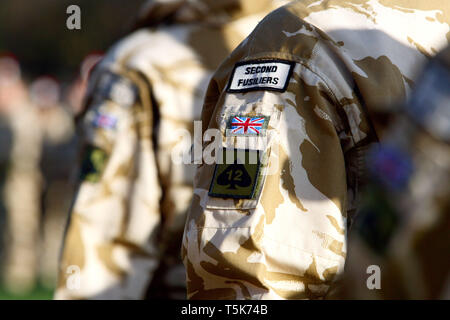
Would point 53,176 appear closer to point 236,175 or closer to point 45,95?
point 45,95

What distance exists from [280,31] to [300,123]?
0.20 m

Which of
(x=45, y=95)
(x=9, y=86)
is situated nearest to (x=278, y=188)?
(x=9, y=86)

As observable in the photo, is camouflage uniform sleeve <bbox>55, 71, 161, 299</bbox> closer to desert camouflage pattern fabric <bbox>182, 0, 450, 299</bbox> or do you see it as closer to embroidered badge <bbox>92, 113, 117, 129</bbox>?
embroidered badge <bbox>92, 113, 117, 129</bbox>

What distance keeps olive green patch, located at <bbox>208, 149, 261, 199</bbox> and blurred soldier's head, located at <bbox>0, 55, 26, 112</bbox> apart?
6478 millimetres

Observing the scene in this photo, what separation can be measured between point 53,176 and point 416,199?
7.16 m

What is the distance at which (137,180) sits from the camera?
99.7 inches

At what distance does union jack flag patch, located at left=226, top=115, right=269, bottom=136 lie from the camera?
1472 mm

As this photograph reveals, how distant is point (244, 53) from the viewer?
1.60 metres

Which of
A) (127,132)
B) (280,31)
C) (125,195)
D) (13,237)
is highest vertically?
(280,31)

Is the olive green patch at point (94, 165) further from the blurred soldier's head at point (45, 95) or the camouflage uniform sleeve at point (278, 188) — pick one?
the blurred soldier's head at point (45, 95)

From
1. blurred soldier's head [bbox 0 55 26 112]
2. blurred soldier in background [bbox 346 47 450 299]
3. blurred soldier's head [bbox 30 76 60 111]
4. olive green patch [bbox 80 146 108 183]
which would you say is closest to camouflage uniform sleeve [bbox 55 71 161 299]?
olive green patch [bbox 80 146 108 183]

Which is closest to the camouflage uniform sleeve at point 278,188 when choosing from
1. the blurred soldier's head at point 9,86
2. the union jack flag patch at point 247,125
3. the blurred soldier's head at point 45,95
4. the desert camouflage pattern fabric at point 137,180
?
the union jack flag patch at point 247,125
